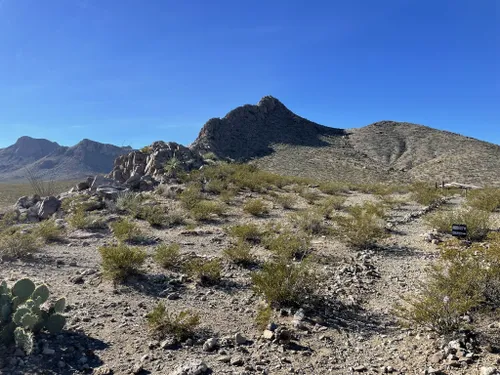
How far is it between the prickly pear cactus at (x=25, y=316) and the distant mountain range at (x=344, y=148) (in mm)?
20546

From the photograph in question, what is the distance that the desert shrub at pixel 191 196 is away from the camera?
1551cm

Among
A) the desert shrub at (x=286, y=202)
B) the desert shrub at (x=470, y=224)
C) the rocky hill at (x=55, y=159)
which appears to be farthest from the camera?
the rocky hill at (x=55, y=159)

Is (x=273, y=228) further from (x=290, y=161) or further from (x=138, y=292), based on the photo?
(x=290, y=161)

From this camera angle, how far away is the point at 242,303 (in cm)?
635

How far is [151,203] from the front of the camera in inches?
640

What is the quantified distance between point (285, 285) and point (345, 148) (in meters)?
54.6

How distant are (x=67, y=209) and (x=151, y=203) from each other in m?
3.50

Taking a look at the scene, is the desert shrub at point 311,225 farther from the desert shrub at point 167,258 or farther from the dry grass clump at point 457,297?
the dry grass clump at point 457,297

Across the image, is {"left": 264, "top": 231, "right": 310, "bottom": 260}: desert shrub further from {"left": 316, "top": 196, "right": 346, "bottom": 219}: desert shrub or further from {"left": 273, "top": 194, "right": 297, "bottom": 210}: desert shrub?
{"left": 273, "top": 194, "right": 297, "bottom": 210}: desert shrub

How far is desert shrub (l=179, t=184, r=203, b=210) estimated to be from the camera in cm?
1551

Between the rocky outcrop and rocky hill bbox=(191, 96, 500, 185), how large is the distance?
54.7ft

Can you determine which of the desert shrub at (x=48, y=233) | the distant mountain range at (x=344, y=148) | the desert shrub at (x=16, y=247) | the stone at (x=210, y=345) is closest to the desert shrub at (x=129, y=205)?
the desert shrub at (x=48, y=233)

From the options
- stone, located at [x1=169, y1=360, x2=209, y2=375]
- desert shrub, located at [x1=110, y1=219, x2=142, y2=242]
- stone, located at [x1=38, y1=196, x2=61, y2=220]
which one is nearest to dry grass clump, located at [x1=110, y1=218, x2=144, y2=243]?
desert shrub, located at [x1=110, y1=219, x2=142, y2=242]

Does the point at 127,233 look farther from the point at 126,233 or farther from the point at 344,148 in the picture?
the point at 344,148
